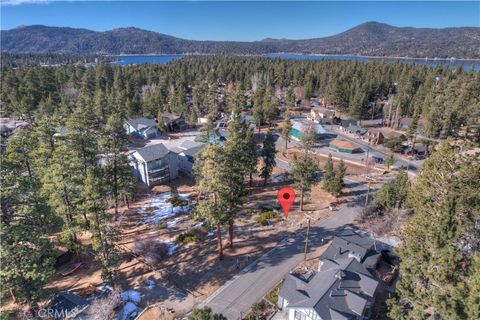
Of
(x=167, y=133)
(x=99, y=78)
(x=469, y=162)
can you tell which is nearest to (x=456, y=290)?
(x=469, y=162)

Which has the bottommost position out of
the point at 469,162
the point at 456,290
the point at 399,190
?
the point at 399,190

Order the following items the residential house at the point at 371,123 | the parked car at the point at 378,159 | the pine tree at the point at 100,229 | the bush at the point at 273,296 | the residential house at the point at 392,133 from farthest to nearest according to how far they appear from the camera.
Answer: the residential house at the point at 371,123 < the residential house at the point at 392,133 < the parked car at the point at 378,159 < the bush at the point at 273,296 < the pine tree at the point at 100,229

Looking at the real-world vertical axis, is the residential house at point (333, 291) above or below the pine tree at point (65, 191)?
below

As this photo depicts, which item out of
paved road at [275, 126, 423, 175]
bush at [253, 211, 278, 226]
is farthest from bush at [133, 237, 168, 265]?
paved road at [275, 126, 423, 175]

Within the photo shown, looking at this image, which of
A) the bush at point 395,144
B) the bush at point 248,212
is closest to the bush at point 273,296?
the bush at point 248,212

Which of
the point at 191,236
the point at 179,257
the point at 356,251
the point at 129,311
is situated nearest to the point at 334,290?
the point at 356,251

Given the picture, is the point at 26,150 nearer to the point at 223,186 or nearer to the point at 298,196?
the point at 223,186

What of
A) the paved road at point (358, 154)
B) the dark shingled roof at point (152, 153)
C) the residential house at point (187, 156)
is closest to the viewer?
the dark shingled roof at point (152, 153)

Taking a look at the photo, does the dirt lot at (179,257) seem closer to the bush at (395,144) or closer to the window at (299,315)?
the window at (299,315)
